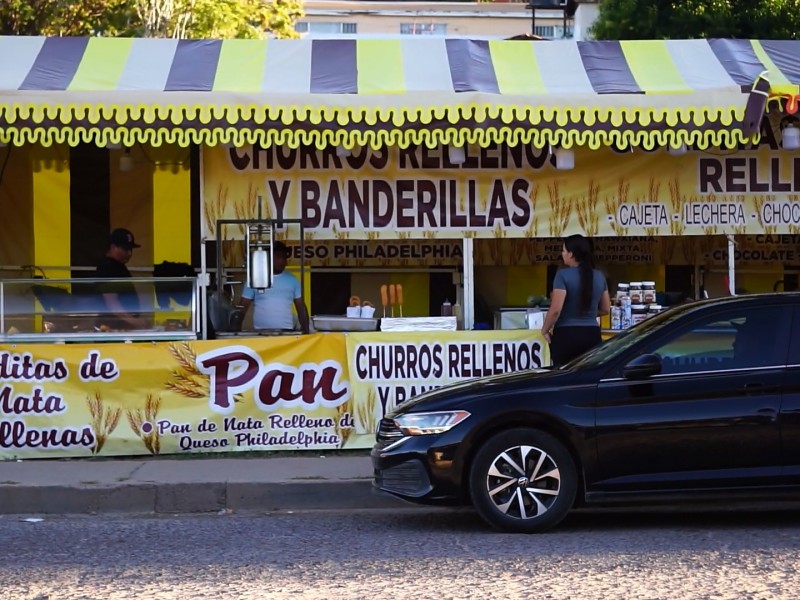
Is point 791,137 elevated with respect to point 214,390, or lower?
elevated

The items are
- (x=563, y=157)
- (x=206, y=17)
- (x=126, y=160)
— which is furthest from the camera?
(x=206, y=17)

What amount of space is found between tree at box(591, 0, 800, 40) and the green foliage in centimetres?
770

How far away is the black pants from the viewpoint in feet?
30.5

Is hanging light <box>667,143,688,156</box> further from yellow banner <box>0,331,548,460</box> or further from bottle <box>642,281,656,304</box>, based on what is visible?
yellow banner <box>0,331,548,460</box>

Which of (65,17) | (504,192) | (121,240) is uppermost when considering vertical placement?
(65,17)

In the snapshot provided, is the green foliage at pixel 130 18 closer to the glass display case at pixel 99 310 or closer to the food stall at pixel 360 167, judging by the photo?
the food stall at pixel 360 167

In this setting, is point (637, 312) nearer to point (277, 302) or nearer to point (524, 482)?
point (277, 302)

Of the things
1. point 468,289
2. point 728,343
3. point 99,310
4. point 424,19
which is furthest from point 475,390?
point 424,19

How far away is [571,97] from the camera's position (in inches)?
372

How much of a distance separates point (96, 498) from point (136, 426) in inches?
51.0

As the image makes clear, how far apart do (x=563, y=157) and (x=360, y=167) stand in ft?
6.18

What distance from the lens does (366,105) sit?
936 cm

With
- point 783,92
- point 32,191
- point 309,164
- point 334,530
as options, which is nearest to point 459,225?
point 309,164

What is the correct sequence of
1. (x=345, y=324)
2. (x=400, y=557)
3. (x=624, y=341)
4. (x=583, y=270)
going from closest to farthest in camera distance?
1. (x=400, y=557)
2. (x=624, y=341)
3. (x=583, y=270)
4. (x=345, y=324)
